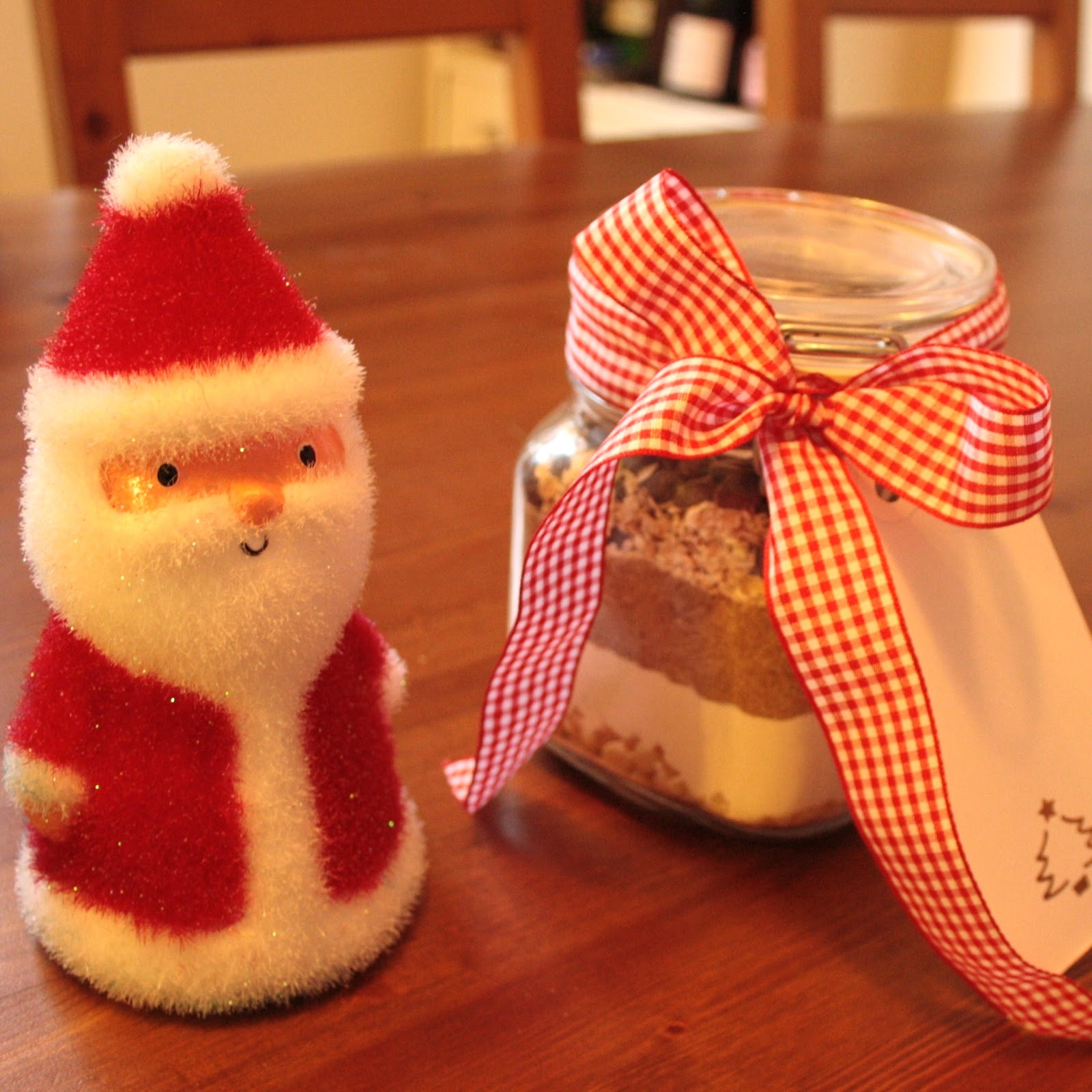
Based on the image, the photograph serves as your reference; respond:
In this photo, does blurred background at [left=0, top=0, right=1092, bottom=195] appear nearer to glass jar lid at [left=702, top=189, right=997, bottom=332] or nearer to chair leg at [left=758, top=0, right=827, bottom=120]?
chair leg at [left=758, top=0, right=827, bottom=120]

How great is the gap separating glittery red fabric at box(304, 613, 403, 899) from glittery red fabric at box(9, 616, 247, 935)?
0.02m

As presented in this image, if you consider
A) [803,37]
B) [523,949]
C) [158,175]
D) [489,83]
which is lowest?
[489,83]

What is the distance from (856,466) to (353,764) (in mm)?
170

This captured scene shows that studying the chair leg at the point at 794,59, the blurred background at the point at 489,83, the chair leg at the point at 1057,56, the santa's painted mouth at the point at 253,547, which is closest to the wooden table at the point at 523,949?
the santa's painted mouth at the point at 253,547

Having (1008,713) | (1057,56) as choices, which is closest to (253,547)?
(1008,713)

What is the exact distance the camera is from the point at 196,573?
0.30m

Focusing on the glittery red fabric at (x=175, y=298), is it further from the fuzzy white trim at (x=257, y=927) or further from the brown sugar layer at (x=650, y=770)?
the brown sugar layer at (x=650, y=770)

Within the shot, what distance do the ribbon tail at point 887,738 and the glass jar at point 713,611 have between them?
44mm

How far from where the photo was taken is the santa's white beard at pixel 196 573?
0.30m

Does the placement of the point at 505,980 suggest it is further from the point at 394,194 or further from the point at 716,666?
the point at 394,194

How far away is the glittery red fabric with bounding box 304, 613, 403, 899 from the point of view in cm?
35

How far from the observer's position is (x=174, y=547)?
0.30 metres

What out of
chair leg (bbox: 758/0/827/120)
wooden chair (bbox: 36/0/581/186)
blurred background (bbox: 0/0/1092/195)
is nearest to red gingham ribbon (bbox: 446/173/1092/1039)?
wooden chair (bbox: 36/0/581/186)

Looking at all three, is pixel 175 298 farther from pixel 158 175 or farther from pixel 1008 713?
pixel 1008 713
